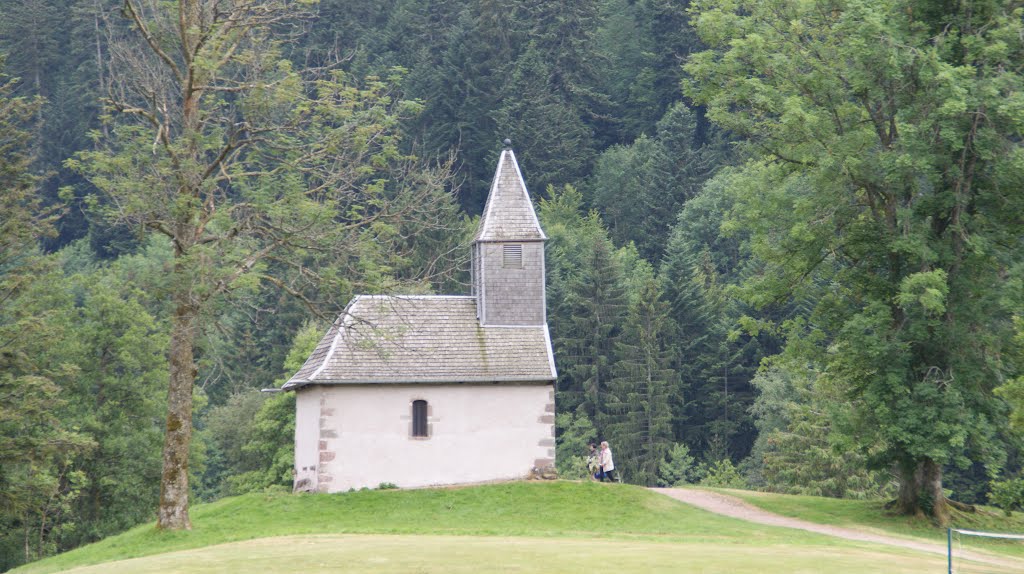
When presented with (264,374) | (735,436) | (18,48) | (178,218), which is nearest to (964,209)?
(178,218)

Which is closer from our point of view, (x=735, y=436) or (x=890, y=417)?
(x=890, y=417)

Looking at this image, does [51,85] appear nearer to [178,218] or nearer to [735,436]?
[735,436]

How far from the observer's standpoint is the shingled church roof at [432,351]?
119 feet

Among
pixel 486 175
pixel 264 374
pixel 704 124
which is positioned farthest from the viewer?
pixel 704 124

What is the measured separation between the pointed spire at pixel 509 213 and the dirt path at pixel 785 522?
30.5ft

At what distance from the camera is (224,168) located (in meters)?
29.6

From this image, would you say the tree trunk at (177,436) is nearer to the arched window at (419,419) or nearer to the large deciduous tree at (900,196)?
the arched window at (419,419)

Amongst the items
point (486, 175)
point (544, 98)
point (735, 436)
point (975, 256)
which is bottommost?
point (735, 436)

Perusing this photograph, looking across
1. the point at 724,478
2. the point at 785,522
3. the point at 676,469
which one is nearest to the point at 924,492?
the point at 785,522

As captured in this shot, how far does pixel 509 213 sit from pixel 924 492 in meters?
15.5

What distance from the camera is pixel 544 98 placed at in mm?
91750

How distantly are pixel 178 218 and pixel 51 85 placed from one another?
259 feet

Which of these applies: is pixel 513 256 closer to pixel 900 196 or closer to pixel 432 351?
pixel 432 351

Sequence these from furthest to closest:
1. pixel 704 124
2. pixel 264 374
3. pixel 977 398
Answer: pixel 704 124 < pixel 264 374 < pixel 977 398
